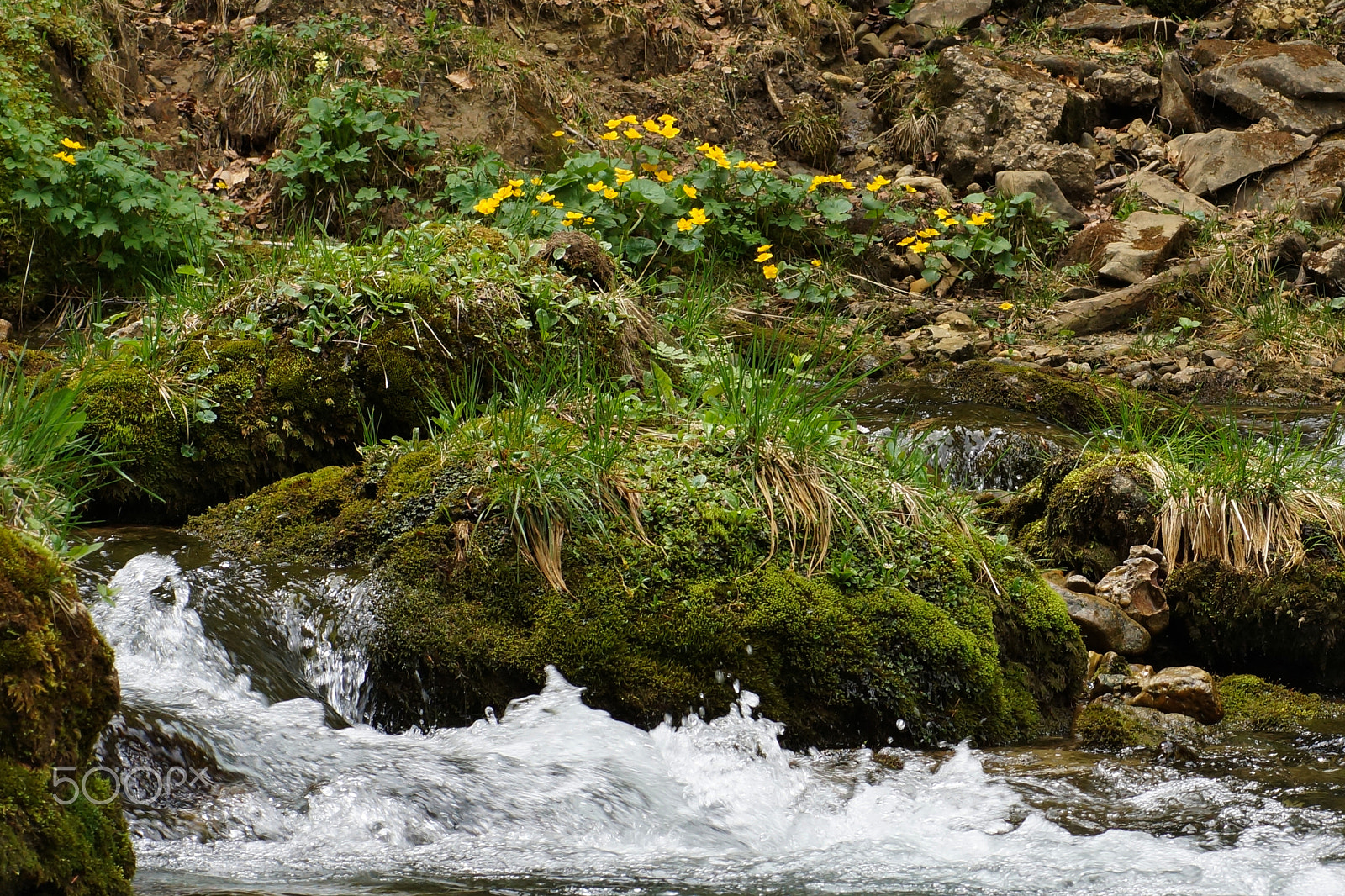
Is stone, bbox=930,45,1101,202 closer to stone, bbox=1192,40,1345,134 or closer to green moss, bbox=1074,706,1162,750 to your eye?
stone, bbox=1192,40,1345,134

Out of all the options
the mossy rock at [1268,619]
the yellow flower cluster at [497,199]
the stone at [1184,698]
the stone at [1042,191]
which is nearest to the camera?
the stone at [1184,698]

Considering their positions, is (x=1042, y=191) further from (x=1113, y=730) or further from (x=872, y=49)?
(x=1113, y=730)

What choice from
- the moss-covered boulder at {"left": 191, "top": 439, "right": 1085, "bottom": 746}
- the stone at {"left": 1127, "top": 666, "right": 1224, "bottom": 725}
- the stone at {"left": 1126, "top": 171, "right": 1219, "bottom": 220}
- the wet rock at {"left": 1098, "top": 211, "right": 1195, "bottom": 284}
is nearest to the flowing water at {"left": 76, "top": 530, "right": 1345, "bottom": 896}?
the moss-covered boulder at {"left": 191, "top": 439, "right": 1085, "bottom": 746}

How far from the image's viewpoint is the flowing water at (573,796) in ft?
8.31

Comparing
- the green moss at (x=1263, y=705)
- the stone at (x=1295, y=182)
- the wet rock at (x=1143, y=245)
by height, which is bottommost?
the green moss at (x=1263, y=705)

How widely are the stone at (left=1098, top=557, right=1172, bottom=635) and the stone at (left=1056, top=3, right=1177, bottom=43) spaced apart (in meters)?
9.37

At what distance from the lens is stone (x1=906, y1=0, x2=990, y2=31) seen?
484 inches

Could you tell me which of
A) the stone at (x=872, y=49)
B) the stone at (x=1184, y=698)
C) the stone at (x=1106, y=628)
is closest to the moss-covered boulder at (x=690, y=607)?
the stone at (x=1184, y=698)

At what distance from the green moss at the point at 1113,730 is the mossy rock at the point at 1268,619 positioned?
0.81m

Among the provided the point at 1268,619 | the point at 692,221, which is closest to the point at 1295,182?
the point at 692,221

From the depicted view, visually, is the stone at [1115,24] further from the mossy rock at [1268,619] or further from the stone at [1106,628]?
the stone at [1106,628]

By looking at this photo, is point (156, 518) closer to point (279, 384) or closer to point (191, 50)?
point (279, 384)

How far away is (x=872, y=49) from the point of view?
12.1m

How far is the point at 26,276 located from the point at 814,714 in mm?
5222
